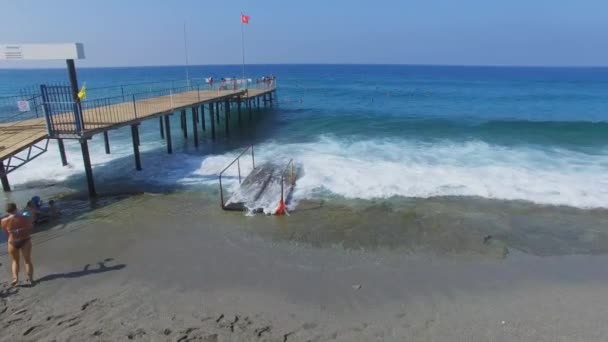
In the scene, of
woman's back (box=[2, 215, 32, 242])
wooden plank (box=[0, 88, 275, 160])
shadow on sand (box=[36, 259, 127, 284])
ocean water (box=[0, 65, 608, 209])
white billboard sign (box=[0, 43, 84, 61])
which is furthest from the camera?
ocean water (box=[0, 65, 608, 209])

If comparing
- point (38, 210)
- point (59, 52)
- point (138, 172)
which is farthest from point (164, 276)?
point (138, 172)

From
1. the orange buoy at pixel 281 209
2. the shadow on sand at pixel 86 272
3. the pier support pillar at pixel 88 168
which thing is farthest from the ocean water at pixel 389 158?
the shadow on sand at pixel 86 272

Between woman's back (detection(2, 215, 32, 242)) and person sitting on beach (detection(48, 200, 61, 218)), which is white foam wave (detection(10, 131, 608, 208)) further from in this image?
woman's back (detection(2, 215, 32, 242))

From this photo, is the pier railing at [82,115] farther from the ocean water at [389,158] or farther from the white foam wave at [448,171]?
the white foam wave at [448,171]

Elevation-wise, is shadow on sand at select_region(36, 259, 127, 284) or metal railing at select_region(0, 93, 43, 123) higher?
metal railing at select_region(0, 93, 43, 123)

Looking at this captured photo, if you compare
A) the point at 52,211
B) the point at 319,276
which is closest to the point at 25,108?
the point at 52,211

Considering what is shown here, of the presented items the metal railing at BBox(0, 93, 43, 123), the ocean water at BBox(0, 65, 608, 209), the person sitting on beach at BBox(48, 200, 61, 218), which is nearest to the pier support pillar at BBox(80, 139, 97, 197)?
the ocean water at BBox(0, 65, 608, 209)

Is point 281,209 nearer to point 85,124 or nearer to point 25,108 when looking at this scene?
point 85,124

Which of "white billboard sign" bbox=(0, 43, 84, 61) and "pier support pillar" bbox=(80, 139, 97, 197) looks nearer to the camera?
"white billboard sign" bbox=(0, 43, 84, 61)
